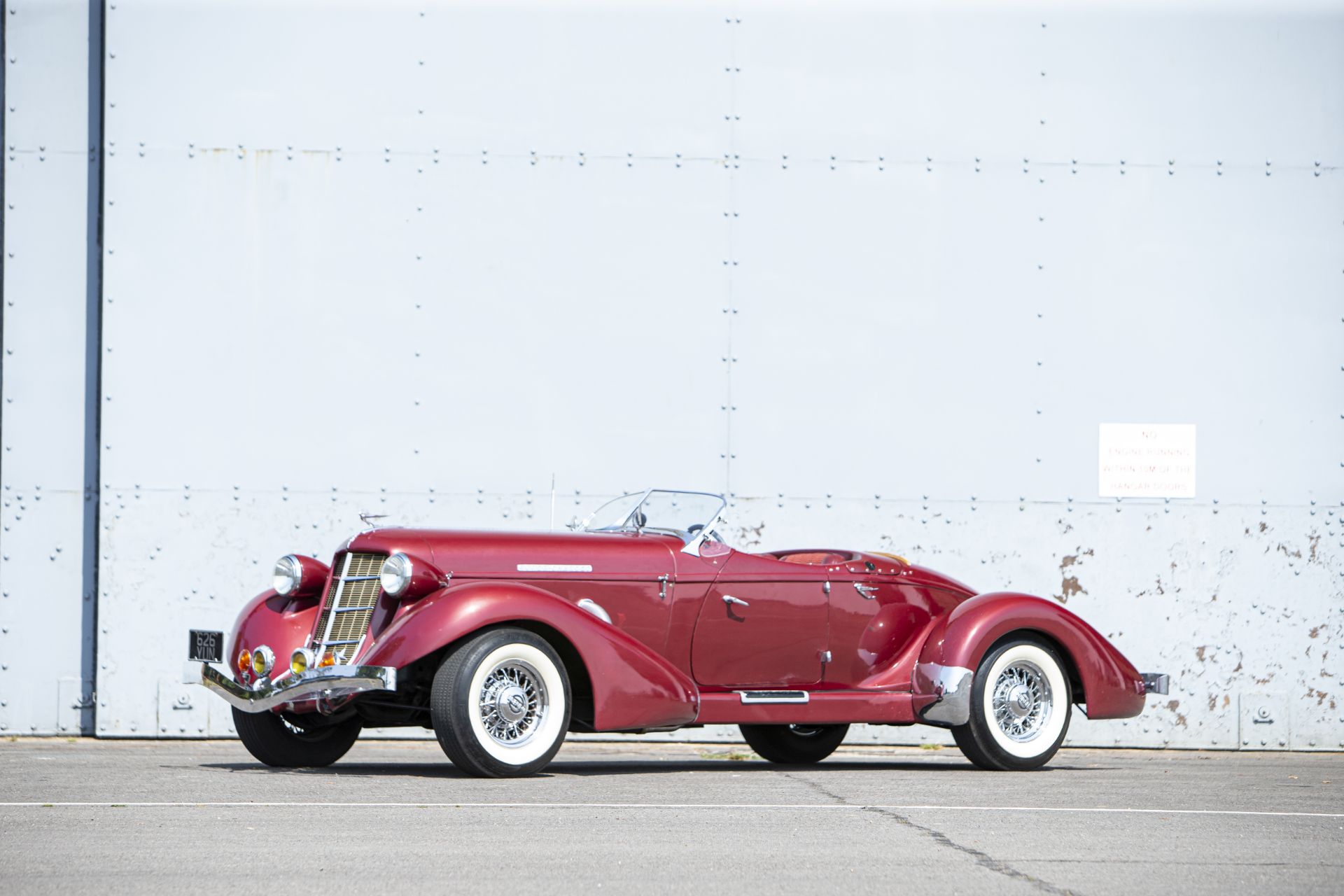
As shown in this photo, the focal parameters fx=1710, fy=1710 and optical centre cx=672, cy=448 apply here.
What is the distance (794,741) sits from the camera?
31.1ft

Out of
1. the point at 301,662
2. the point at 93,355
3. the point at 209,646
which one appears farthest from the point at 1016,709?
the point at 93,355

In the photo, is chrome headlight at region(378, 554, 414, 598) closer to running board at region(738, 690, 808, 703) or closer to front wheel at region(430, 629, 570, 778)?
front wheel at region(430, 629, 570, 778)

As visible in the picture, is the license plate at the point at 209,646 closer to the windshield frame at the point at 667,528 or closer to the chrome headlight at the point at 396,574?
the chrome headlight at the point at 396,574

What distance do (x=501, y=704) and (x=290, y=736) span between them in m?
1.39

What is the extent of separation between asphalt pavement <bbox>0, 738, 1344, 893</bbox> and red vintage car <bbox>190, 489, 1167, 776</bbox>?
0.27 meters

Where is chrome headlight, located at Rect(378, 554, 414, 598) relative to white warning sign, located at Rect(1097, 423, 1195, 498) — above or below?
below

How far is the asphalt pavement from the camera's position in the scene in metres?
4.77

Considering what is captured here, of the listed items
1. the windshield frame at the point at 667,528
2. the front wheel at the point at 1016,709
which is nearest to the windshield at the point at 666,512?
the windshield frame at the point at 667,528

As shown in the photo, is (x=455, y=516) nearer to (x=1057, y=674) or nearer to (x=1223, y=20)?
(x=1057, y=674)

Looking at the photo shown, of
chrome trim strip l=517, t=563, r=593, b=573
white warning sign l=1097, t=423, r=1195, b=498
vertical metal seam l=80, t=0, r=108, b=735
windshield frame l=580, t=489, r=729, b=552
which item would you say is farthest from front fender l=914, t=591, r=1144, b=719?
vertical metal seam l=80, t=0, r=108, b=735

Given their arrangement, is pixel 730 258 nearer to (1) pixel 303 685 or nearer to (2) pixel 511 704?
(2) pixel 511 704

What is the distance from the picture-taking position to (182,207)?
10703 millimetres

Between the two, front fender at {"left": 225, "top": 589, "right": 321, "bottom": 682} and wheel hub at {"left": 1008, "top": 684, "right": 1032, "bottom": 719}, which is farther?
wheel hub at {"left": 1008, "top": 684, "right": 1032, "bottom": 719}

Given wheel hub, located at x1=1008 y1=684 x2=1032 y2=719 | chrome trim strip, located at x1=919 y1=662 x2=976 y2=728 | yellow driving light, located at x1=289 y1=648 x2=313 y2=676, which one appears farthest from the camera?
wheel hub, located at x1=1008 y1=684 x2=1032 y2=719
